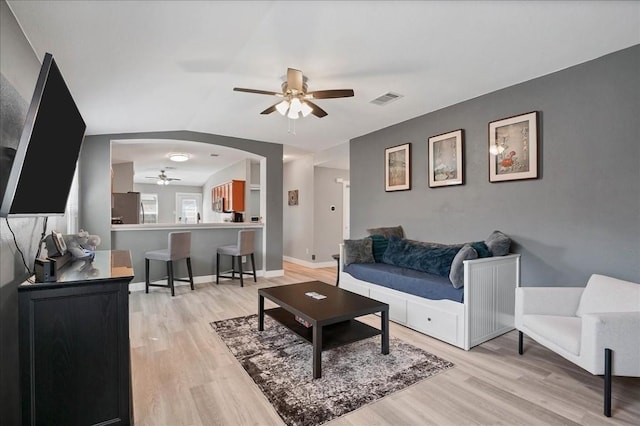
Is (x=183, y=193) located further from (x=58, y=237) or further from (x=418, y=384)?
(x=418, y=384)

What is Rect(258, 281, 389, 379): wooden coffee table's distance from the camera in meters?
2.29

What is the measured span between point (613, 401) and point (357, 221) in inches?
156

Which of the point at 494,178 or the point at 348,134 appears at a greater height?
the point at 348,134

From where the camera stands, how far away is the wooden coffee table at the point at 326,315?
2.29 m

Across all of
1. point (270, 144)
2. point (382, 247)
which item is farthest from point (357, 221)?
point (270, 144)

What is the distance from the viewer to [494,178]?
138 inches

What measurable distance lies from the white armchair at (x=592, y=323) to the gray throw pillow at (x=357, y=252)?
188 centimetres

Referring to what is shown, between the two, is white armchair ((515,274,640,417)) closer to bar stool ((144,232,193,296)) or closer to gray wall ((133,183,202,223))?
bar stool ((144,232,193,296))

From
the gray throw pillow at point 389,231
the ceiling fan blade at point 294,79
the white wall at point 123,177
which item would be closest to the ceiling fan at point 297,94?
the ceiling fan blade at point 294,79

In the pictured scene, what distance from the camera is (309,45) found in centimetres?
249

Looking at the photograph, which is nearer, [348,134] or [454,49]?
[454,49]

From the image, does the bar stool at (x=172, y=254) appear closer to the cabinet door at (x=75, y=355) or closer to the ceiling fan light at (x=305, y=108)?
the ceiling fan light at (x=305, y=108)

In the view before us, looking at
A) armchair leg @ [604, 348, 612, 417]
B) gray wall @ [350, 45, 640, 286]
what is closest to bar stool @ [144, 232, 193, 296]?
gray wall @ [350, 45, 640, 286]

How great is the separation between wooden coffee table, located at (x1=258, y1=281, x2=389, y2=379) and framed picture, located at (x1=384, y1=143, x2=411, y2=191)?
7.41 feet
